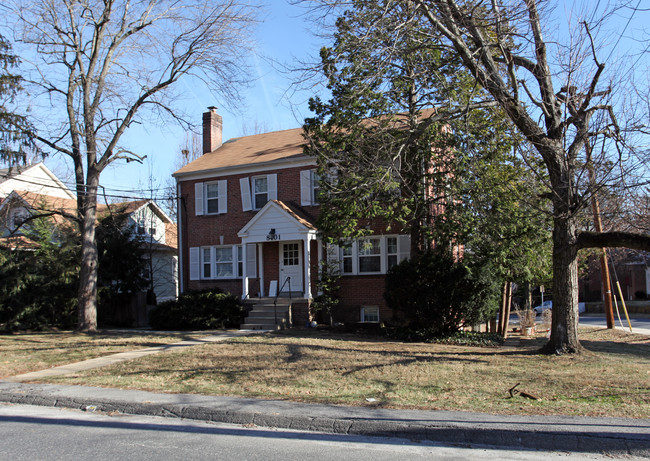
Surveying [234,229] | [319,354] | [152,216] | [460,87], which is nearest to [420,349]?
[319,354]

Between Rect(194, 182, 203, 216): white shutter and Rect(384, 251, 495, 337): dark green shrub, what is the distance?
10327mm

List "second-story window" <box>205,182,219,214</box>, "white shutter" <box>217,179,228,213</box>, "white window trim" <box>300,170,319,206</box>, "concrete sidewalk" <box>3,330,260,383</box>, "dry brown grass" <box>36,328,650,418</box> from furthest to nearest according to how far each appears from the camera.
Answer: "second-story window" <box>205,182,219,214</box>
"white shutter" <box>217,179,228,213</box>
"white window trim" <box>300,170,319,206</box>
"concrete sidewalk" <box>3,330,260,383</box>
"dry brown grass" <box>36,328,650,418</box>

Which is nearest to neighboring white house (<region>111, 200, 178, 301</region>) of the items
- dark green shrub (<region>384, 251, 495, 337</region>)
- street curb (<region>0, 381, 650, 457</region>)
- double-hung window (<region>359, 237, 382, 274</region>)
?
double-hung window (<region>359, 237, 382, 274</region>)

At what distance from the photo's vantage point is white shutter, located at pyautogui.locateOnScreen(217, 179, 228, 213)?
21.8 m

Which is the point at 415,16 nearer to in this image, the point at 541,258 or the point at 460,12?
the point at 460,12

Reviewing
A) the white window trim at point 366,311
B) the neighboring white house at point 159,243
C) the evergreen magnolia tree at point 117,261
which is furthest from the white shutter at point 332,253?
the neighboring white house at point 159,243

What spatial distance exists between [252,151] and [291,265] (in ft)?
18.6

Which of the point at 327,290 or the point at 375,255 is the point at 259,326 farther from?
the point at 375,255

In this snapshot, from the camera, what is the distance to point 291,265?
798 inches

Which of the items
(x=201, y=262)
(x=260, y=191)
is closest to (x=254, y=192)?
(x=260, y=191)

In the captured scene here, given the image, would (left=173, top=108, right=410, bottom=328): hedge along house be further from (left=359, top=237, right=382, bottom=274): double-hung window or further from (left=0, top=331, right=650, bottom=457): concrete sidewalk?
(left=0, top=331, right=650, bottom=457): concrete sidewalk

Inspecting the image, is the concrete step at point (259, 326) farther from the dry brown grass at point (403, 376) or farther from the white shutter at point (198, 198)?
the white shutter at point (198, 198)

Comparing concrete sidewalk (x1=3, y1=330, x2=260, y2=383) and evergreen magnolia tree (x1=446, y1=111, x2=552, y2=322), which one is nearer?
concrete sidewalk (x1=3, y1=330, x2=260, y2=383)

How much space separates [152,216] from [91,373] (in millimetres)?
23529
